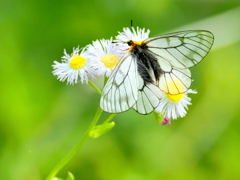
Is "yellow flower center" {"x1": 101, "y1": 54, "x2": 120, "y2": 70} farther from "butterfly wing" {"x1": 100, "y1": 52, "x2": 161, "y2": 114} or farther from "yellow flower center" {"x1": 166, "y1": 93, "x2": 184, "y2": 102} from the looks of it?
"yellow flower center" {"x1": 166, "y1": 93, "x2": 184, "y2": 102}

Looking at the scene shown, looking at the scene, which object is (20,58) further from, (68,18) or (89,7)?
(89,7)

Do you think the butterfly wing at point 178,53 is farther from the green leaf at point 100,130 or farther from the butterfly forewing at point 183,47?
the green leaf at point 100,130

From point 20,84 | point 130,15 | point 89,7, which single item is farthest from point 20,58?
Result: point 130,15

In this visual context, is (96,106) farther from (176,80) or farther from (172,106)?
(176,80)

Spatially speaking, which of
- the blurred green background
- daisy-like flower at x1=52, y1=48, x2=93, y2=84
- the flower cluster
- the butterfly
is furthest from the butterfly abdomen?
the blurred green background

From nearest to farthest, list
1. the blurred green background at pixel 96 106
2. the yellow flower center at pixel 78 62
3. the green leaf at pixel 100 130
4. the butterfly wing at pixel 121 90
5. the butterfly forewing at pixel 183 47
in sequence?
the butterfly wing at pixel 121 90
the butterfly forewing at pixel 183 47
the green leaf at pixel 100 130
the yellow flower center at pixel 78 62
the blurred green background at pixel 96 106

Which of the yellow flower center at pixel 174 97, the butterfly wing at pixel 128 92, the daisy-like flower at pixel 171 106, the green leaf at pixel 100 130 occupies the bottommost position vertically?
the green leaf at pixel 100 130

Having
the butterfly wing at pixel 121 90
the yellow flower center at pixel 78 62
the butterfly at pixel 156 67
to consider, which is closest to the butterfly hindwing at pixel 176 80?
the butterfly at pixel 156 67

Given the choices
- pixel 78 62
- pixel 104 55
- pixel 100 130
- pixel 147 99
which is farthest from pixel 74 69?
pixel 147 99
